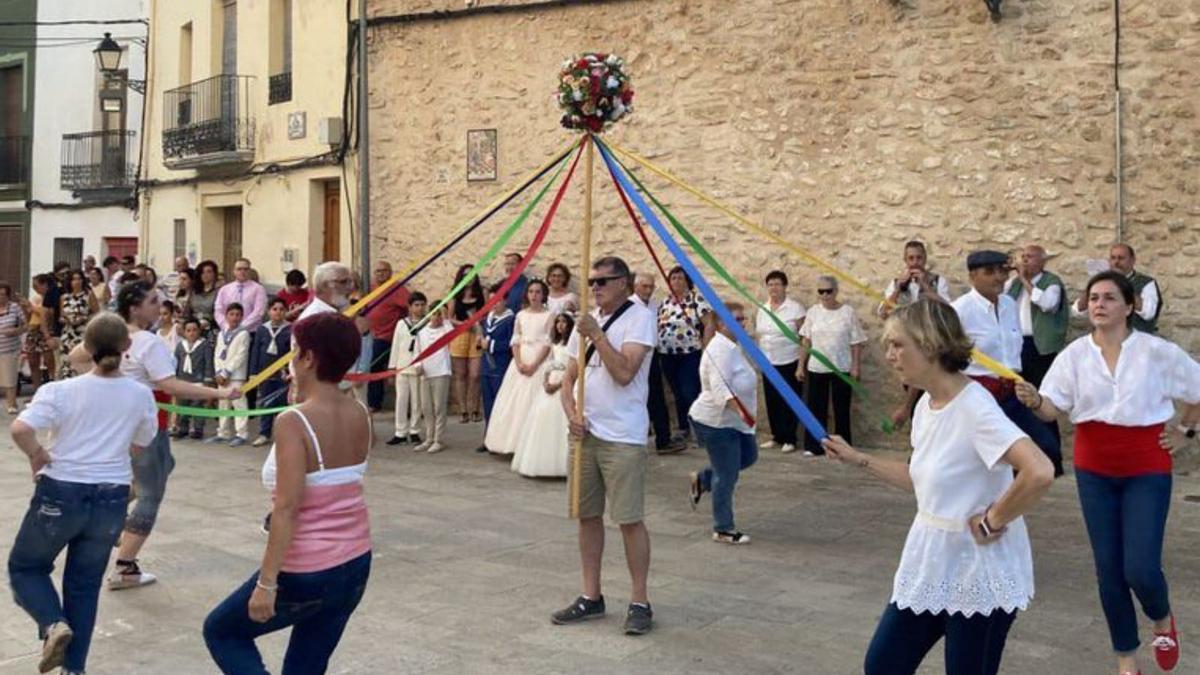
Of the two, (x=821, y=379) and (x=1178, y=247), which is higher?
(x=1178, y=247)

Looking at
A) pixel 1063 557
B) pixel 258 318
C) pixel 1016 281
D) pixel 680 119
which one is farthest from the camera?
pixel 258 318

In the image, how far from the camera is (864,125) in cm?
1269

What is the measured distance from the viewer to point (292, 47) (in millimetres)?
18000

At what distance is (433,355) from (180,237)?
10056 millimetres

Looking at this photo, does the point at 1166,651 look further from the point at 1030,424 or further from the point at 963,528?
the point at 1030,424

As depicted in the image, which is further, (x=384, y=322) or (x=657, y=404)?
(x=384, y=322)

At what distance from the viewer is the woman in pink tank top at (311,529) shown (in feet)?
13.0

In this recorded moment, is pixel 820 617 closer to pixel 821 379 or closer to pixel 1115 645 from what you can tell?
pixel 1115 645

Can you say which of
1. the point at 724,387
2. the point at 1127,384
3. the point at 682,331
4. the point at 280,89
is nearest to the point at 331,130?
the point at 280,89

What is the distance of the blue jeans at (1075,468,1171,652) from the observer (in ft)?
17.3

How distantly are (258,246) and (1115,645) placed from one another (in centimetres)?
1540

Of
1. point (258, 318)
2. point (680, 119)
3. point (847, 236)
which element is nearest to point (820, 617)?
point (847, 236)

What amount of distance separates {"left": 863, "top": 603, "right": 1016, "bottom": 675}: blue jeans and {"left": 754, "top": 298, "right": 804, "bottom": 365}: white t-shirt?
8.76m

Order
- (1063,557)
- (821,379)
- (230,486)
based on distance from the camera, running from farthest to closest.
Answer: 1. (821,379)
2. (230,486)
3. (1063,557)
